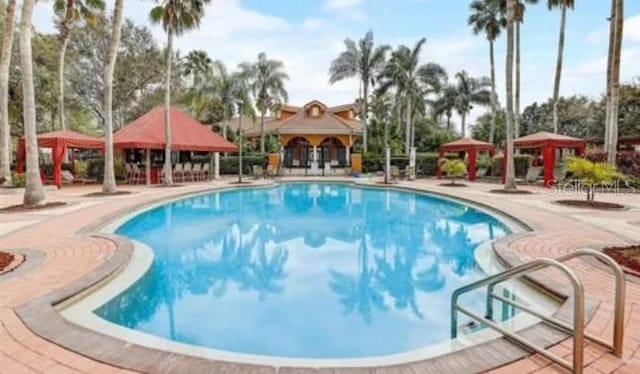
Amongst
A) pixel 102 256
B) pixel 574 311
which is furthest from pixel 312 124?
pixel 574 311

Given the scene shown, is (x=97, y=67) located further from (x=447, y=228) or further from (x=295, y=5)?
(x=447, y=228)

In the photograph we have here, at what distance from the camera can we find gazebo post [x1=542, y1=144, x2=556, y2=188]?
18625 mm

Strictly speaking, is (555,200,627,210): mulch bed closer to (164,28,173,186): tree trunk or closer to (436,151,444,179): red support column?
(436,151,444,179): red support column

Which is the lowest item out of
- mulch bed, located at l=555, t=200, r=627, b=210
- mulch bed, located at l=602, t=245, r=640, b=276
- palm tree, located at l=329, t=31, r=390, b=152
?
mulch bed, located at l=602, t=245, r=640, b=276

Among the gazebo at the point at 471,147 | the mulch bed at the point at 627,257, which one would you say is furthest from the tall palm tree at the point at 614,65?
the mulch bed at the point at 627,257

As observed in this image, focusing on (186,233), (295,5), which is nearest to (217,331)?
(186,233)

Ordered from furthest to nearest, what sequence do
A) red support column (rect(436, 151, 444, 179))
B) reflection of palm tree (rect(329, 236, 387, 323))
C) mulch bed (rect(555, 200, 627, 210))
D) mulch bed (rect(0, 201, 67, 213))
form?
red support column (rect(436, 151, 444, 179)) < mulch bed (rect(555, 200, 627, 210)) < mulch bed (rect(0, 201, 67, 213)) < reflection of palm tree (rect(329, 236, 387, 323))

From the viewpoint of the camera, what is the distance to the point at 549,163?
19.0m

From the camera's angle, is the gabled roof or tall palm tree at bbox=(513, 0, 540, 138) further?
the gabled roof

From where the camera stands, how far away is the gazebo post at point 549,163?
18625 millimetres

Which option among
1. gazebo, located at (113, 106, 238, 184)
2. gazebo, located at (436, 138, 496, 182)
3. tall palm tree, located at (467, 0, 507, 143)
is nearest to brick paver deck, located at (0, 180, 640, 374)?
gazebo, located at (113, 106, 238, 184)

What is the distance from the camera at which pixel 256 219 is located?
1325cm

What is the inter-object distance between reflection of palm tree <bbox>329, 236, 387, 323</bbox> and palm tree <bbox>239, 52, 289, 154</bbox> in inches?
989

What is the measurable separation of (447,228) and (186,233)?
6.96m
